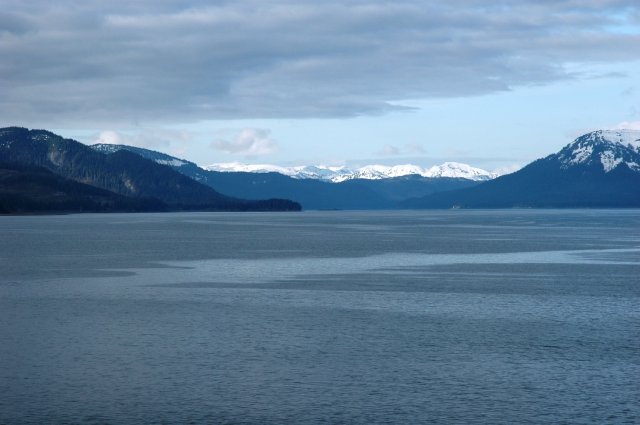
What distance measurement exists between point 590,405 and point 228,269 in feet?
189

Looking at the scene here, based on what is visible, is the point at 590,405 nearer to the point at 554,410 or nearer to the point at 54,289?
the point at 554,410

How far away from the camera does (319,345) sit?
44.4 m

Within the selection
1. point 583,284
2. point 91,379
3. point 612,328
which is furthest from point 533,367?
point 583,284

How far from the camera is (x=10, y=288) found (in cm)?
6962

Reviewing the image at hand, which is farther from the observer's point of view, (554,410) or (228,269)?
(228,269)

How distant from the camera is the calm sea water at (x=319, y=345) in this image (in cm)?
3322

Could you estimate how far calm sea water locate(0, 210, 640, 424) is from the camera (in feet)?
109

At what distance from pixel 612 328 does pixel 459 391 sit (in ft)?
57.7

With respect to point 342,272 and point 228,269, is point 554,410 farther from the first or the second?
point 228,269

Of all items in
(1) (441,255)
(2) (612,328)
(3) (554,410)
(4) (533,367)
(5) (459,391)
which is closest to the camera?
(3) (554,410)

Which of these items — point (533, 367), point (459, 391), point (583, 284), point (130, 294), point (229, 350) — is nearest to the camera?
point (459, 391)

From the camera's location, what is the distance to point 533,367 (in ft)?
129

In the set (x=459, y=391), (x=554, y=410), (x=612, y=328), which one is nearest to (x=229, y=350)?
(x=459, y=391)

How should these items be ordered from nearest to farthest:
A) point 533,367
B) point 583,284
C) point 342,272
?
point 533,367 < point 583,284 < point 342,272
